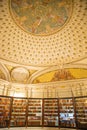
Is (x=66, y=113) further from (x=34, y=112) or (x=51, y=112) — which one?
(x=34, y=112)

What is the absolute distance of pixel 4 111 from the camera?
1130 centimetres

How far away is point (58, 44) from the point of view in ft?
45.3

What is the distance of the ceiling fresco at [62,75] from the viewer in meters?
13.2

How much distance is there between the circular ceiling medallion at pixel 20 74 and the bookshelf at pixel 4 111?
2954 mm

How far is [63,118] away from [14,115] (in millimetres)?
4709

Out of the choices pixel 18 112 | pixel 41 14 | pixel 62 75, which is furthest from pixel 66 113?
pixel 41 14

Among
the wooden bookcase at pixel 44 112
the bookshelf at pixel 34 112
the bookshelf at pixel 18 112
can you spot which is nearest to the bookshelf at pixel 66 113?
the wooden bookcase at pixel 44 112

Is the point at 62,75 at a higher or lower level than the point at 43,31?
lower

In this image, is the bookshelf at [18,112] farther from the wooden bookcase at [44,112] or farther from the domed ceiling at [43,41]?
the domed ceiling at [43,41]

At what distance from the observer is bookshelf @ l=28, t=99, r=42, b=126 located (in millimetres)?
11804

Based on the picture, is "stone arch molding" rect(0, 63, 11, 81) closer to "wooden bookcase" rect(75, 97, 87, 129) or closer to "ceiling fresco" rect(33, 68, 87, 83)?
"ceiling fresco" rect(33, 68, 87, 83)

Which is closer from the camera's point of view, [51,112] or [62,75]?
[51,112]

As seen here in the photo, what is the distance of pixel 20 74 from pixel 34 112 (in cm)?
471

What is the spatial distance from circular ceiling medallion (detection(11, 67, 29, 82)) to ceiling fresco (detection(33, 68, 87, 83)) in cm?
136
